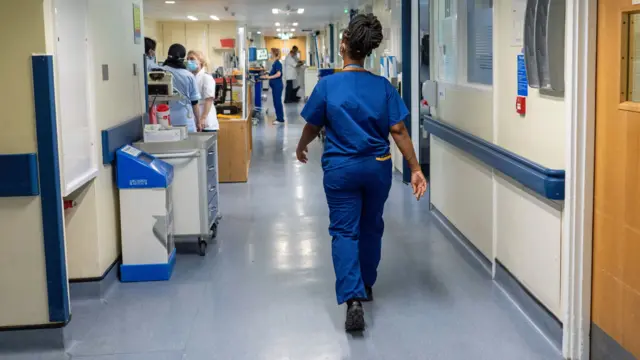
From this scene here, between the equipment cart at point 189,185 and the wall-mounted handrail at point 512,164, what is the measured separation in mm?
1794

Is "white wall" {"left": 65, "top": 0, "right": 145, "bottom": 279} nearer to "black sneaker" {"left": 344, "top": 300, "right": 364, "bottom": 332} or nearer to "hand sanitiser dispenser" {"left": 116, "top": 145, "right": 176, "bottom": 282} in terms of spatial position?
"hand sanitiser dispenser" {"left": 116, "top": 145, "right": 176, "bottom": 282}

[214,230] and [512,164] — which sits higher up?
[512,164]

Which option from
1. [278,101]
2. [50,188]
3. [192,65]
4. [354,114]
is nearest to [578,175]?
[354,114]

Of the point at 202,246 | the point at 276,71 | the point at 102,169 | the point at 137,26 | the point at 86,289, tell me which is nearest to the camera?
the point at 86,289

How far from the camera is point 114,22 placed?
15.0 ft

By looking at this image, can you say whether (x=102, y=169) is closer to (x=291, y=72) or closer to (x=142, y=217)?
(x=142, y=217)

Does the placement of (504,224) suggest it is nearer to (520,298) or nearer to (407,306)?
(520,298)

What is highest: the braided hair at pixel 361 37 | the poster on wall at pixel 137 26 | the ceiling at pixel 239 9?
the ceiling at pixel 239 9

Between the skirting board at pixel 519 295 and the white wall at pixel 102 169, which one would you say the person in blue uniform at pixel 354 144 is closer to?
the skirting board at pixel 519 295

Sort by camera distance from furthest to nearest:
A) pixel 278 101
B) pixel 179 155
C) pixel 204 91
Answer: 1. pixel 278 101
2. pixel 204 91
3. pixel 179 155

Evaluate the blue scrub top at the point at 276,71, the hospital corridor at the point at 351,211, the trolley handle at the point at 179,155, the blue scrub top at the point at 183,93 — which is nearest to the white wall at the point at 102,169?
the hospital corridor at the point at 351,211

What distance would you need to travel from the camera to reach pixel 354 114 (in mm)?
3518

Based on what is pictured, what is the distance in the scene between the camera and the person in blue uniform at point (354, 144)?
351cm

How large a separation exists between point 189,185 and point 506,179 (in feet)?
7.18
